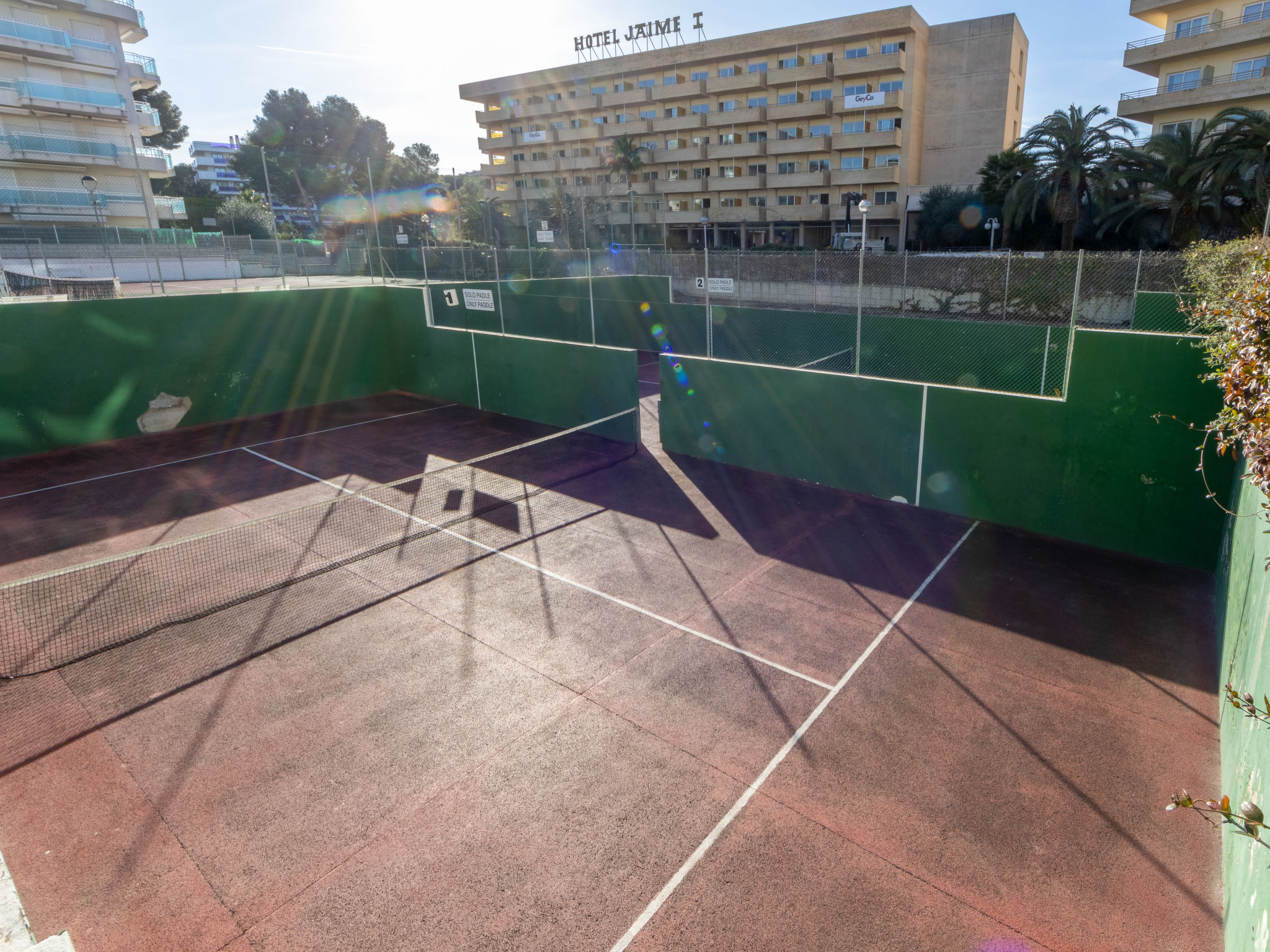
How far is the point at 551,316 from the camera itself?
28.8 meters

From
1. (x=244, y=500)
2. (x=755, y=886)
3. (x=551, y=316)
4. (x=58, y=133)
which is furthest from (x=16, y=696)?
(x=58, y=133)

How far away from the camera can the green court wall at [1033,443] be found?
9953mm

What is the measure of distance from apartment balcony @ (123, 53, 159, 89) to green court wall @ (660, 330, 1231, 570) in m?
56.2

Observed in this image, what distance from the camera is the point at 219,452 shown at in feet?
54.3

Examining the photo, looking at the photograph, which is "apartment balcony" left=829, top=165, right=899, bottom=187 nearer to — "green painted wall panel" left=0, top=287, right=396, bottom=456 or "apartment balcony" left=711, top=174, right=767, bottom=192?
"apartment balcony" left=711, top=174, right=767, bottom=192

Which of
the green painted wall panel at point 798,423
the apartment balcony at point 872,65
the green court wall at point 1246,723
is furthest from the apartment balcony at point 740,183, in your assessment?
the green court wall at point 1246,723

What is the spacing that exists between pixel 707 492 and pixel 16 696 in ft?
32.2

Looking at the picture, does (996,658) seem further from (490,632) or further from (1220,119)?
(1220,119)

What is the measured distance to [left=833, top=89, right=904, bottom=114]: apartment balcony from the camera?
5594 cm

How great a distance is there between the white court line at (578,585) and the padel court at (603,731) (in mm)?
41

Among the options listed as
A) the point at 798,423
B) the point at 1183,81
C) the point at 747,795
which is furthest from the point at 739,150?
the point at 747,795

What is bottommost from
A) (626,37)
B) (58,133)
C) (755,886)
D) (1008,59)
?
(755,886)

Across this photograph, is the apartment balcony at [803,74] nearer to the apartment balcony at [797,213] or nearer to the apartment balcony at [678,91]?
the apartment balcony at [678,91]

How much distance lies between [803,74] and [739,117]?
6233mm
